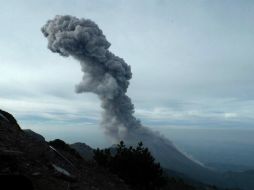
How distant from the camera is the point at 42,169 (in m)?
27.2

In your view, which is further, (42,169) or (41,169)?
(42,169)

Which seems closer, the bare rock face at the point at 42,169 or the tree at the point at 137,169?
the bare rock face at the point at 42,169

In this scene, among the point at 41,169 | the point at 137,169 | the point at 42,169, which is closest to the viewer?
the point at 41,169

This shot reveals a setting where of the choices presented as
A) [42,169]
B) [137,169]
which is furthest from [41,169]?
[137,169]

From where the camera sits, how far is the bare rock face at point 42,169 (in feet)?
79.2

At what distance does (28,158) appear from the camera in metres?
28.5

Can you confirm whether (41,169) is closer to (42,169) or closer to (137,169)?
(42,169)

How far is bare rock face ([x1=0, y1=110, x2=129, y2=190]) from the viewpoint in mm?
24141

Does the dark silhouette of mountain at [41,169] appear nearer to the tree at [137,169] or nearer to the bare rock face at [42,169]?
the bare rock face at [42,169]

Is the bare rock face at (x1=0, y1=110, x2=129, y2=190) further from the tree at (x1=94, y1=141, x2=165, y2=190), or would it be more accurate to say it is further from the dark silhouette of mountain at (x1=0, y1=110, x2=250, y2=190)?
the tree at (x1=94, y1=141, x2=165, y2=190)

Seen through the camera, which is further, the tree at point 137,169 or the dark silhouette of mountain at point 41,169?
the tree at point 137,169

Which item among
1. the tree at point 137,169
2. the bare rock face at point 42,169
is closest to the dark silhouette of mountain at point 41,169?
the bare rock face at point 42,169

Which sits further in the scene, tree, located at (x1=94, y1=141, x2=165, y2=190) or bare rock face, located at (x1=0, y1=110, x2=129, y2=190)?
tree, located at (x1=94, y1=141, x2=165, y2=190)

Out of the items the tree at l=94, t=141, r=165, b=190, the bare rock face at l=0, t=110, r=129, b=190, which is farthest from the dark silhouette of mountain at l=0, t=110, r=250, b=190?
the tree at l=94, t=141, r=165, b=190
